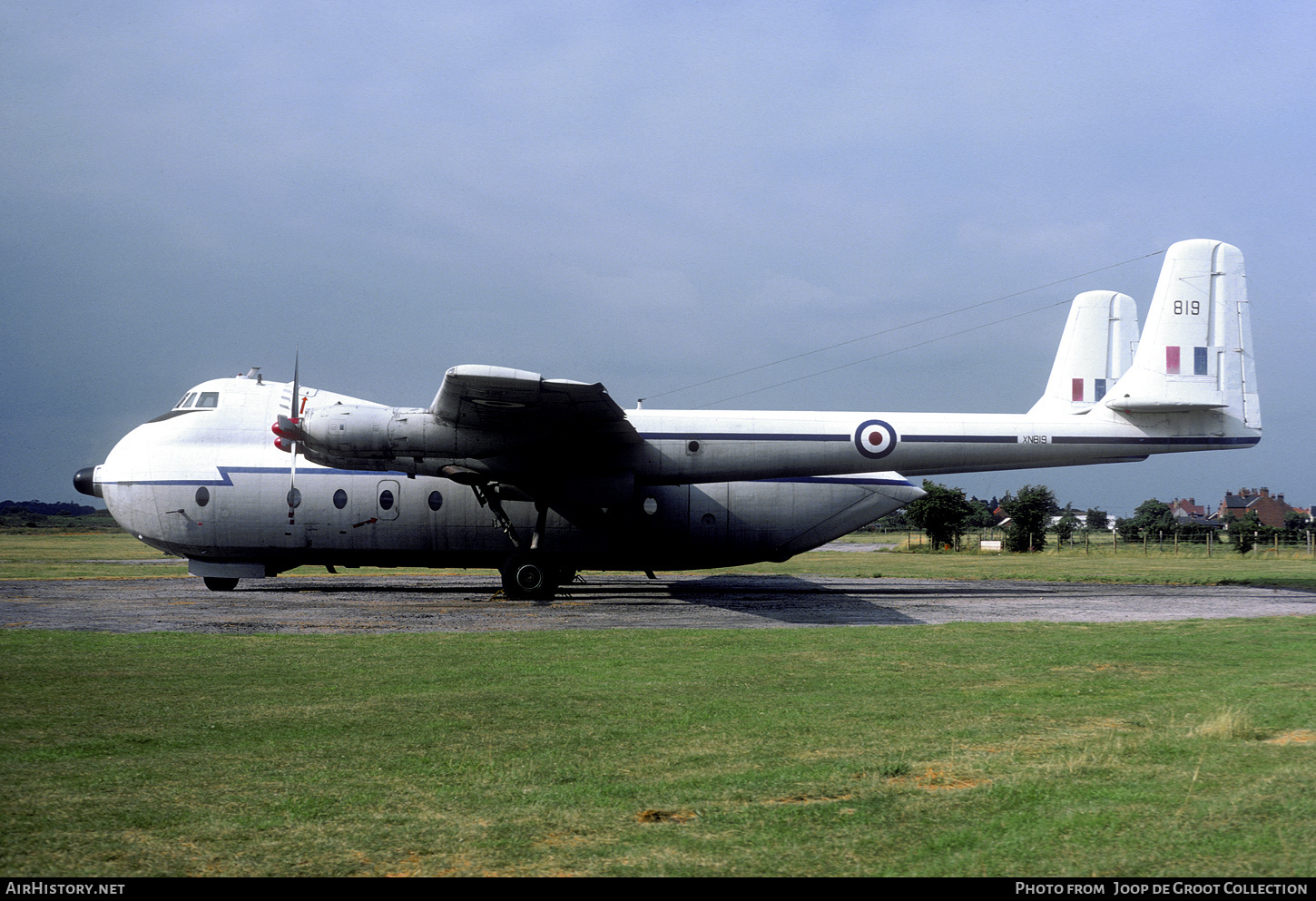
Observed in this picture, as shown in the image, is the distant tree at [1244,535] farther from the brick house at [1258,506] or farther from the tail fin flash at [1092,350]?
the brick house at [1258,506]

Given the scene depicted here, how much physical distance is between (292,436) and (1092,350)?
20.1 m

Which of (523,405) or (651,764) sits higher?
(523,405)

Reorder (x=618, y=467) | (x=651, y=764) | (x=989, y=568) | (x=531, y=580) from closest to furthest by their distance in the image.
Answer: (x=651, y=764), (x=531, y=580), (x=618, y=467), (x=989, y=568)

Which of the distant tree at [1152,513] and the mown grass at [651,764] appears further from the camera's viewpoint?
the distant tree at [1152,513]

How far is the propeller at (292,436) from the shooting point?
19605 millimetres

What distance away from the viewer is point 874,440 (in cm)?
2080

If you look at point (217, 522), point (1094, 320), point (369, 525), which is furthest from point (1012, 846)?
point (1094, 320)

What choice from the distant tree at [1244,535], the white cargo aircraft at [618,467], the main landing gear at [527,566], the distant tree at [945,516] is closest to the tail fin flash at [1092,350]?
→ the white cargo aircraft at [618,467]

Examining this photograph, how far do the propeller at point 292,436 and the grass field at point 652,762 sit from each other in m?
8.99

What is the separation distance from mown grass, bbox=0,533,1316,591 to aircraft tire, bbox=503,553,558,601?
944 centimetres

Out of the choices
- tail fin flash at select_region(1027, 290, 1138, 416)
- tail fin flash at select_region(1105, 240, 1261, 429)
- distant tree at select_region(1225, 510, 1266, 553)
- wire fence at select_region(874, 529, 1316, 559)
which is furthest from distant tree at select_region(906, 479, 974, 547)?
tail fin flash at select_region(1105, 240, 1261, 429)

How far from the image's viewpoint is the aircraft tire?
66.3 ft

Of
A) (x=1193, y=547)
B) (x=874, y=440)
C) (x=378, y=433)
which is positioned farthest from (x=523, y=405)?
(x=1193, y=547)

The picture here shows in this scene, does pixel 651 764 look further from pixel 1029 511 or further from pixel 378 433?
pixel 1029 511
